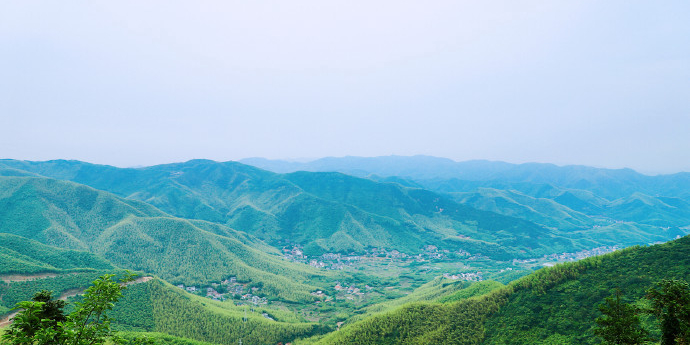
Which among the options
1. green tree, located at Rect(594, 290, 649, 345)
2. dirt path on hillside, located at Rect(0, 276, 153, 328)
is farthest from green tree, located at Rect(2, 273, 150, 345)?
dirt path on hillside, located at Rect(0, 276, 153, 328)

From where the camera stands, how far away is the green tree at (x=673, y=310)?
18.2m

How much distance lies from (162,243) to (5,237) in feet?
163

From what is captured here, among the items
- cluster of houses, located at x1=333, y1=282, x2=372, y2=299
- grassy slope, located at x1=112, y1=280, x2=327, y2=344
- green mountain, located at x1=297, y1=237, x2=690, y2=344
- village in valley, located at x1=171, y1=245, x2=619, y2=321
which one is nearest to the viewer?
green mountain, located at x1=297, y1=237, x2=690, y2=344

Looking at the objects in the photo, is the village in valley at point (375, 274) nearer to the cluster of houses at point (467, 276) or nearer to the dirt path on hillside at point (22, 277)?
the cluster of houses at point (467, 276)

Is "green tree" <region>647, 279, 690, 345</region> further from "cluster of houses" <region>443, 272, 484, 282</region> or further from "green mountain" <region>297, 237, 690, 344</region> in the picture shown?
"cluster of houses" <region>443, 272, 484, 282</region>

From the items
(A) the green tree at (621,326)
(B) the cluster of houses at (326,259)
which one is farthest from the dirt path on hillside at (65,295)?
(B) the cluster of houses at (326,259)

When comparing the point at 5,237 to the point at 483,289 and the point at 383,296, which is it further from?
the point at 483,289

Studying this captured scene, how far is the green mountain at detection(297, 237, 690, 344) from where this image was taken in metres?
47.8

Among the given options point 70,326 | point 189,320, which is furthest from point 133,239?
point 70,326

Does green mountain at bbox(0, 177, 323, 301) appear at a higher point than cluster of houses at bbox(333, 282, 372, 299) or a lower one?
higher

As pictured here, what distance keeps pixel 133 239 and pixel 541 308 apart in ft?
502

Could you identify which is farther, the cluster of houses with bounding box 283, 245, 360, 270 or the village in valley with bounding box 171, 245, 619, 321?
the cluster of houses with bounding box 283, 245, 360, 270

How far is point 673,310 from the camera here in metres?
18.7

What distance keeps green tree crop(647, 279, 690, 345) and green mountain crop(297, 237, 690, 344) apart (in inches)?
1213
